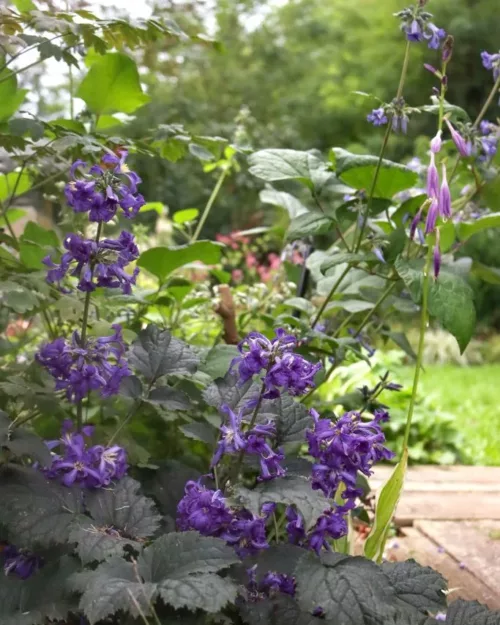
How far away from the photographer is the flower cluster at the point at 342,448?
1045 mm

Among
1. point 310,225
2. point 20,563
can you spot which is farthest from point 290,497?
point 310,225

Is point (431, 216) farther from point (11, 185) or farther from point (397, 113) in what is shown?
point (11, 185)

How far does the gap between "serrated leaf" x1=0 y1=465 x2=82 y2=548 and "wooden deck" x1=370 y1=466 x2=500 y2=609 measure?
30.2 inches

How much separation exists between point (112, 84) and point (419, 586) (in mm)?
1124

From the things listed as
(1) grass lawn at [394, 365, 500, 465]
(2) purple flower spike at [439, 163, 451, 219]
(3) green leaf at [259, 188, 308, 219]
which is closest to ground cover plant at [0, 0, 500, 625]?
(2) purple flower spike at [439, 163, 451, 219]

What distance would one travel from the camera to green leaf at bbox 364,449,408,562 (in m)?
1.25

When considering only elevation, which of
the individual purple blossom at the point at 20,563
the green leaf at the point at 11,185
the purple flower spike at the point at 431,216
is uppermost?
the purple flower spike at the point at 431,216

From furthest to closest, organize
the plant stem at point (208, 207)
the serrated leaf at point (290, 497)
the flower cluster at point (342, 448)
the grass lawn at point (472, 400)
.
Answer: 1. the grass lawn at point (472, 400)
2. the plant stem at point (208, 207)
3. the flower cluster at point (342, 448)
4. the serrated leaf at point (290, 497)

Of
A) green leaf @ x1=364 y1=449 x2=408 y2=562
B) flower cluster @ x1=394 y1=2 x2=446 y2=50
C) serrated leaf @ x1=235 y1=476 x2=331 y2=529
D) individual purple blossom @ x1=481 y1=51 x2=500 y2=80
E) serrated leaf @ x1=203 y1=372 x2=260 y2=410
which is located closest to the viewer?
serrated leaf @ x1=235 y1=476 x2=331 y2=529

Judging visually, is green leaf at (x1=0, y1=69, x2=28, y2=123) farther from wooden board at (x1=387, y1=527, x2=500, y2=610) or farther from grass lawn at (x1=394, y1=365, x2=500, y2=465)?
grass lawn at (x1=394, y1=365, x2=500, y2=465)

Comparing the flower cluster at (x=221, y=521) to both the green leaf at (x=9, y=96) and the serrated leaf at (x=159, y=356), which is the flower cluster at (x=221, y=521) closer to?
the serrated leaf at (x=159, y=356)

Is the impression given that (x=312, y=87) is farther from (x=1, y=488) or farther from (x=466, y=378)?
(x=1, y=488)

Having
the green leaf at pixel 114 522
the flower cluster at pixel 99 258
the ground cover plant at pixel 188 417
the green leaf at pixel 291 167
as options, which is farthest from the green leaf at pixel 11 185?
the green leaf at pixel 114 522

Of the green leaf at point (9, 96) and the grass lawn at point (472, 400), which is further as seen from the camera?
the grass lawn at point (472, 400)
